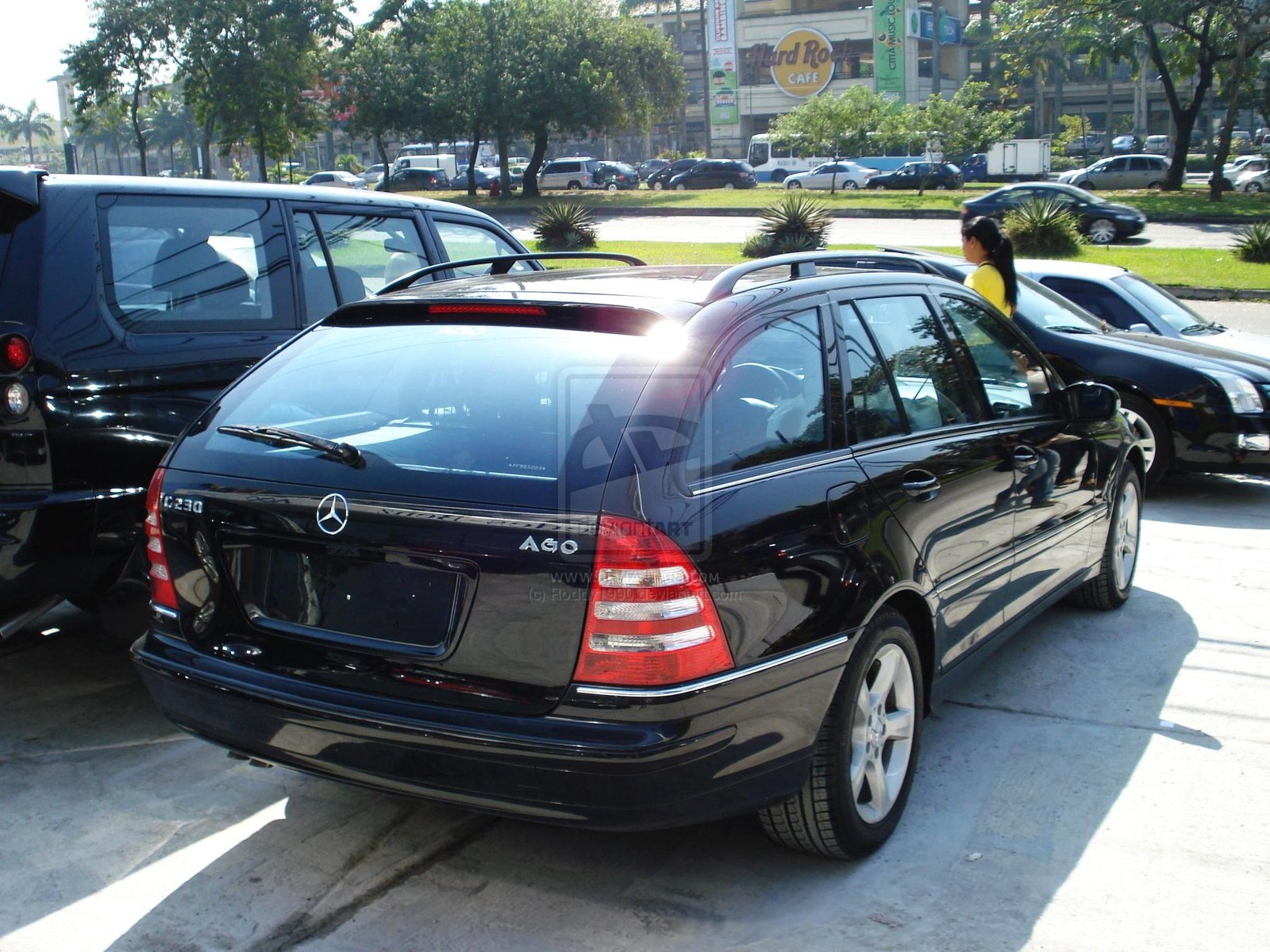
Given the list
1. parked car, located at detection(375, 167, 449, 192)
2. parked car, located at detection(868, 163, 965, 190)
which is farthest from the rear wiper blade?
parked car, located at detection(375, 167, 449, 192)

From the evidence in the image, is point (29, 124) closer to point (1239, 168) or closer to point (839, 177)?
point (839, 177)

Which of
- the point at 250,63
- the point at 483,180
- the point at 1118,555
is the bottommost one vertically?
the point at 1118,555

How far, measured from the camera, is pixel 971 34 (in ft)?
288

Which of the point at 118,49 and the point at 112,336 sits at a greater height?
the point at 118,49

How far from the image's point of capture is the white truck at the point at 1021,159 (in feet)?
152

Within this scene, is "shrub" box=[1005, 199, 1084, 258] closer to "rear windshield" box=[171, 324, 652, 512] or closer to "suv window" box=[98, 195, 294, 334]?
"suv window" box=[98, 195, 294, 334]

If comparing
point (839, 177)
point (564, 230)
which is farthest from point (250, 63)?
point (564, 230)

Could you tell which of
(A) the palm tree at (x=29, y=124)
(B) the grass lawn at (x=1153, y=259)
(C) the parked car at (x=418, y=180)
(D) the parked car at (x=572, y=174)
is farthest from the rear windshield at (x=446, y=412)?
(A) the palm tree at (x=29, y=124)

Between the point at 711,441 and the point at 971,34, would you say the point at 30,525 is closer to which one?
the point at 711,441

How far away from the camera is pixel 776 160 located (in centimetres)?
5828

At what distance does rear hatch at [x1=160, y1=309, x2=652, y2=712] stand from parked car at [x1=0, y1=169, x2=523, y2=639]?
91cm

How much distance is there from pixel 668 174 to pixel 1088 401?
165 ft

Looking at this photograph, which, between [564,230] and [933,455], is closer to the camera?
[933,455]

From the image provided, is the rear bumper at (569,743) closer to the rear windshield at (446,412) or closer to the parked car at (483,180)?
the rear windshield at (446,412)
